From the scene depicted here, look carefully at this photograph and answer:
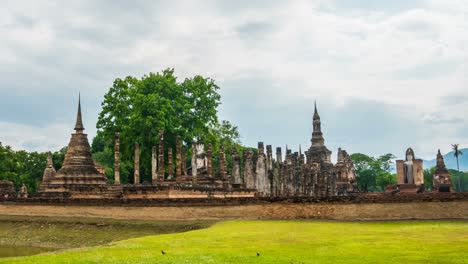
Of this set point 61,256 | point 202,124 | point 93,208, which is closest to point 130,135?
point 202,124

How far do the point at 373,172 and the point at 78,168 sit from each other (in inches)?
2707

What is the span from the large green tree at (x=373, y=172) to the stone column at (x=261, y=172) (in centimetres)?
5612

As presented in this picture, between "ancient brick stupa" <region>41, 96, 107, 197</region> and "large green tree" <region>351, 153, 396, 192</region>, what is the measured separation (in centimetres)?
6216

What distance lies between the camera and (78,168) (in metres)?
42.7

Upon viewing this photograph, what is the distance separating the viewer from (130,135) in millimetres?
52844

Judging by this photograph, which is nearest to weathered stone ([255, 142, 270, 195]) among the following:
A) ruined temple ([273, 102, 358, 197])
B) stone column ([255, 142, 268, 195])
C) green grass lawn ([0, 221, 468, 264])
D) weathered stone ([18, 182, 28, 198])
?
stone column ([255, 142, 268, 195])

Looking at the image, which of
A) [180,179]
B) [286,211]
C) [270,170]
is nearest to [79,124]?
[180,179]

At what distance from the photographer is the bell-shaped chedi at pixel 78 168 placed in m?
42.2

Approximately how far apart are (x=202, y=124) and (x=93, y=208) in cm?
2344

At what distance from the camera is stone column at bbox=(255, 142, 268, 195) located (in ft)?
142

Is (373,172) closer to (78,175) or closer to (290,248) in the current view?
(78,175)

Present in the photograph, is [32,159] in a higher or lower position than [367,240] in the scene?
higher

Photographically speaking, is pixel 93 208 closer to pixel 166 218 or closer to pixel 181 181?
pixel 166 218

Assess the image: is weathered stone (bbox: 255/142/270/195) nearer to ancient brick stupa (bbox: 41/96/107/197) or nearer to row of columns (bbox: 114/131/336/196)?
row of columns (bbox: 114/131/336/196)
